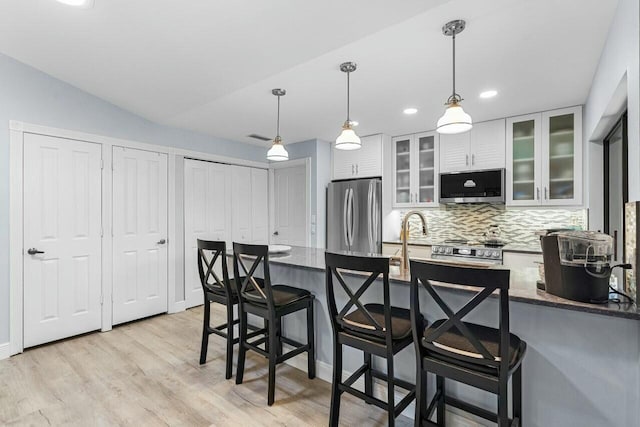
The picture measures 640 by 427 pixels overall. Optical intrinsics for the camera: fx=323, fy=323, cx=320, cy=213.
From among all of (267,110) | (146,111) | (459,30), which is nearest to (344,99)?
(267,110)

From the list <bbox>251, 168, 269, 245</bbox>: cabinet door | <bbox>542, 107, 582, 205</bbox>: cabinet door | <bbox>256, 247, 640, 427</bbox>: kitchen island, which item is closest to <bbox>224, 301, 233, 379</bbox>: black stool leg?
<bbox>256, 247, 640, 427</bbox>: kitchen island

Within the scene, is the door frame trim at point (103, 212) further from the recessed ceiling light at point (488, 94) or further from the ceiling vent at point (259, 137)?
the recessed ceiling light at point (488, 94)

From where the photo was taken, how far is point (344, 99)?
10.5 ft

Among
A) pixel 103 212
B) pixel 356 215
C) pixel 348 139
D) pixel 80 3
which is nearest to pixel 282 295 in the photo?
pixel 348 139

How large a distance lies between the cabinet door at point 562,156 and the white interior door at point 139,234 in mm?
4473

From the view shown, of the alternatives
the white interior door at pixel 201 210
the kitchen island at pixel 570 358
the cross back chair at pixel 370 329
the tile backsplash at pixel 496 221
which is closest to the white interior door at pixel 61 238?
the white interior door at pixel 201 210

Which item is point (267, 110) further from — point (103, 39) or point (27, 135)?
point (27, 135)

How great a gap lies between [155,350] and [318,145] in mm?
3327

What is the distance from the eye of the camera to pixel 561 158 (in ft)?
11.3

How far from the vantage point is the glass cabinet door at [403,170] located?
14.8 feet

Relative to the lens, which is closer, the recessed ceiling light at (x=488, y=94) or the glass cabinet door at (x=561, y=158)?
the recessed ceiling light at (x=488, y=94)

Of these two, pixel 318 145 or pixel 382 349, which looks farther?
pixel 318 145

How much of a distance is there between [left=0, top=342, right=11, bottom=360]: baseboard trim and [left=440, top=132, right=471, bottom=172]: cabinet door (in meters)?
4.90

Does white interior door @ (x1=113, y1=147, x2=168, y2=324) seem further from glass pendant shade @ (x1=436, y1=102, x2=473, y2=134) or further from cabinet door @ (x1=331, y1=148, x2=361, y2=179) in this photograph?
glass pendant shade @ (x1=436, y1=102, x2=473, y2=134)
